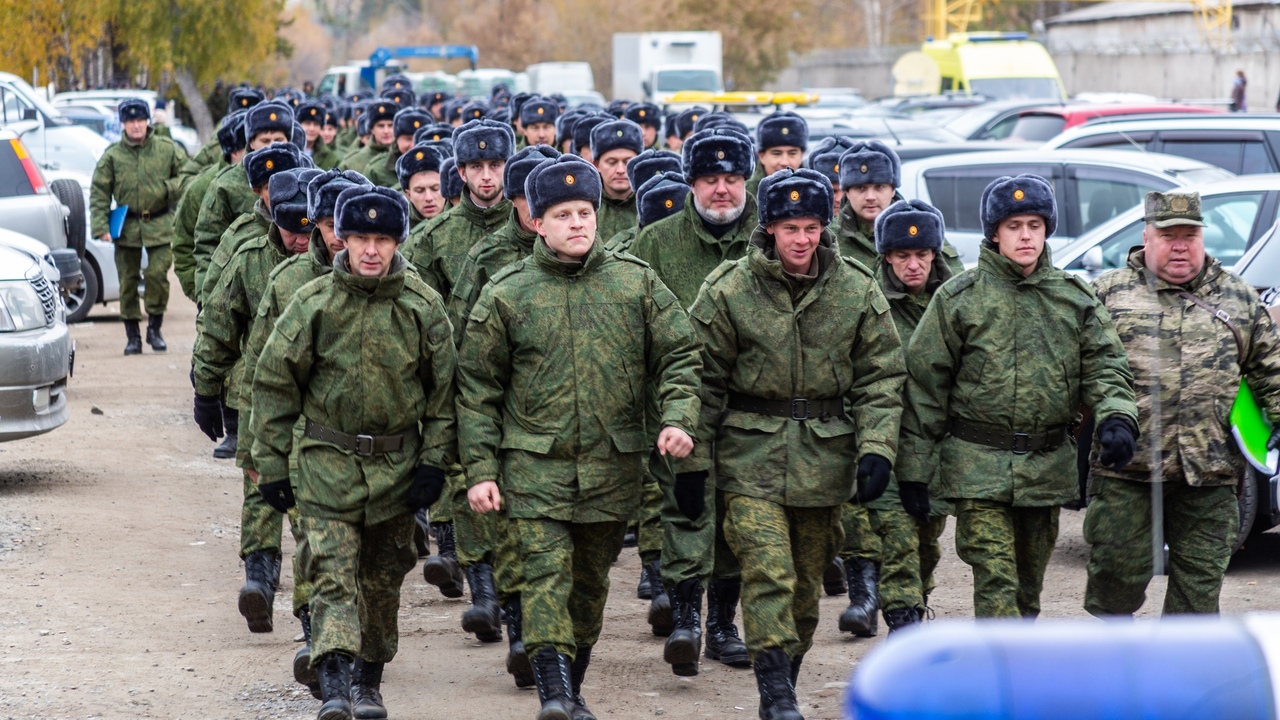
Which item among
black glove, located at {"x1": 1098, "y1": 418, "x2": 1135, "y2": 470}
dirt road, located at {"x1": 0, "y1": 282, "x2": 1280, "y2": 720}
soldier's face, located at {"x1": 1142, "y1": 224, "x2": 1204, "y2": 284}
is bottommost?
dirt road, located at {"x1": 0, "y1": 282, "x2": 1280, "y2": 720}

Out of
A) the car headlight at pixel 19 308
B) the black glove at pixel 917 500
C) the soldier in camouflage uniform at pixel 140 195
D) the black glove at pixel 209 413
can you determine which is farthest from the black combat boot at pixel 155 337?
the black glove at pixel 917 500

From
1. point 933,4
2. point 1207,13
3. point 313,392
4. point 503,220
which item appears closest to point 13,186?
point 503,220

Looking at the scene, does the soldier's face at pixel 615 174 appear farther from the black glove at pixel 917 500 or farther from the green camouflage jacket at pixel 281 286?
the black glove at pixel 917 500

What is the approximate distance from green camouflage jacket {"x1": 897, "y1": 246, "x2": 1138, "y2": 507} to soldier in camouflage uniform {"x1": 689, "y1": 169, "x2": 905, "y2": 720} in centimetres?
22

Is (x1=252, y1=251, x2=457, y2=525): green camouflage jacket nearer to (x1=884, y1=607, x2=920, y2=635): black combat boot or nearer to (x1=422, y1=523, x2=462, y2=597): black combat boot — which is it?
(x1=884, y1=607, x2=920, y2=635): black combat boot

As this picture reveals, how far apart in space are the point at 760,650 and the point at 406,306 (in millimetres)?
1528

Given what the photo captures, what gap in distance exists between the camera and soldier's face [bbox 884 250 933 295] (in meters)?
6.71

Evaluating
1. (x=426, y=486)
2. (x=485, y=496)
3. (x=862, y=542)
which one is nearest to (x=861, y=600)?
(x=862, y=542)

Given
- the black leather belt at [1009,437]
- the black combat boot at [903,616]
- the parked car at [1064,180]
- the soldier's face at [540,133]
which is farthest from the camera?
the soldier's face at [540,133]

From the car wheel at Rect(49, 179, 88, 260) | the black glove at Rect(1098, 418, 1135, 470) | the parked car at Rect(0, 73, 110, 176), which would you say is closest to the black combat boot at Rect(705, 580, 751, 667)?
the black glove at Rect(1098, 418, 1135, 470)

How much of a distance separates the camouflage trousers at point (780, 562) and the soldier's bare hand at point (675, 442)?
37cm

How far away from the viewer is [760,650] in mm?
5453

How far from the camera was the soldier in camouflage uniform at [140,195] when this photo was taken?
1412 cm

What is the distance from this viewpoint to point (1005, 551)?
226 inches
